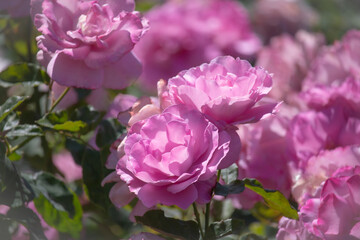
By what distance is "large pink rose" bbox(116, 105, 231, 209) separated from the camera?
0.61m

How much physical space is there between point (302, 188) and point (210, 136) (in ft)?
0.76

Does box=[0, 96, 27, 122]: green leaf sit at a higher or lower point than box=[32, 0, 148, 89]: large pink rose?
lower

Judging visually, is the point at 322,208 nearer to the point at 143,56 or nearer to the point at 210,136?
the point at 210,136

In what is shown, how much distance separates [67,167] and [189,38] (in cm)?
74

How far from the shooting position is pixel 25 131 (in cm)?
74

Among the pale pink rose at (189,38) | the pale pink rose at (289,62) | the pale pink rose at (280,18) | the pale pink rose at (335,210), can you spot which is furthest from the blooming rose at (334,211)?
the pale pink rose at (280,18)

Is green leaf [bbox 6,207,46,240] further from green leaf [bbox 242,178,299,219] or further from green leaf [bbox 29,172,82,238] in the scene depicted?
green leaf [bbox 242,178,299,219]

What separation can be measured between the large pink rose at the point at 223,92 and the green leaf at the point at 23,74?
0.76 feet

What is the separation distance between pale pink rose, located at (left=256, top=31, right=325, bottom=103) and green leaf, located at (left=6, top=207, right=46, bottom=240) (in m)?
0.62

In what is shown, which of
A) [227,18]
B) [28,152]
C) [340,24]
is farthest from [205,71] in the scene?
[340,24]

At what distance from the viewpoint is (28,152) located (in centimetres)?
101

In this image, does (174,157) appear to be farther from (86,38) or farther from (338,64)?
(338,64)

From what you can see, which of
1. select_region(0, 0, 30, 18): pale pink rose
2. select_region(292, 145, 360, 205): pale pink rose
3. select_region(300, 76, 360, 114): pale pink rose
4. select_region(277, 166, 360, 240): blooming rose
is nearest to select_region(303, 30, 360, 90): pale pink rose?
select_region(300, 76, 360, 114): pale pink rose

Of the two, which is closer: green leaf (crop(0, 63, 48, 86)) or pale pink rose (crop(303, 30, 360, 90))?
green leaf (crop(0, 63, 48, 86))
